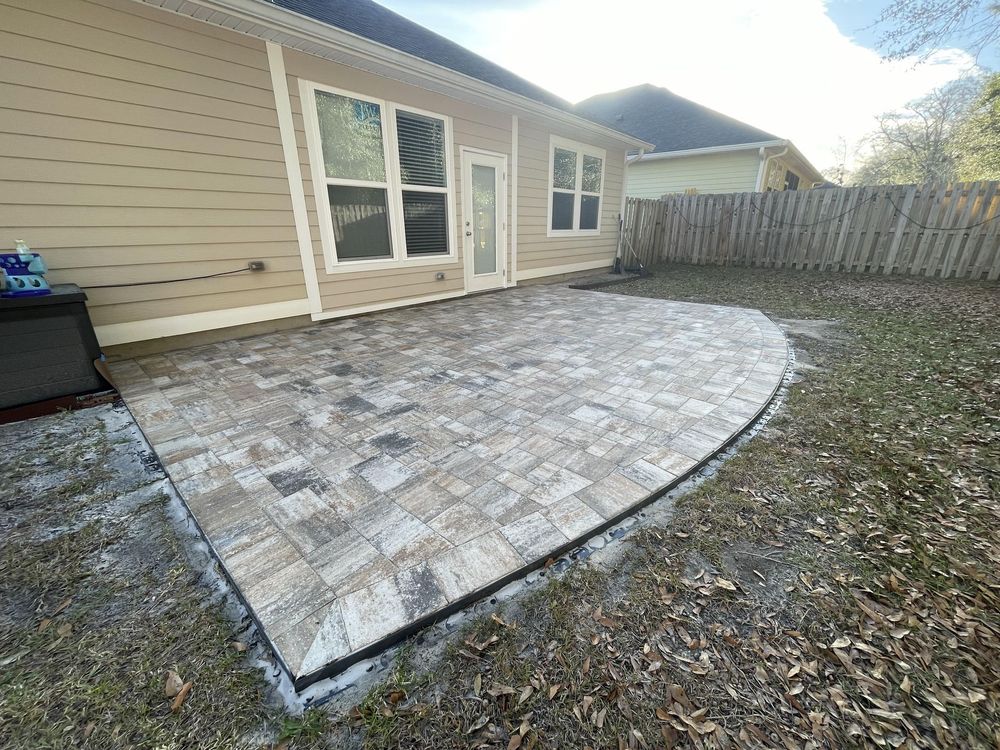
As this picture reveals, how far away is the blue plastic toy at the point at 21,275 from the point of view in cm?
260

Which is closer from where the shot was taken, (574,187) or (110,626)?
(110,626)

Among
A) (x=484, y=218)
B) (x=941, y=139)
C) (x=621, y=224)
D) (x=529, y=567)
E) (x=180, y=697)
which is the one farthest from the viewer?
(x=941, y=139)

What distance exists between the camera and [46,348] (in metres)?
2.71

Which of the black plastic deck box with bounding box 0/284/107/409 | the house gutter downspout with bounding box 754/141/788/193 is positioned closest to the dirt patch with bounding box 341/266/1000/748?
the black plastic deck box with bounding box 0/284/107/409

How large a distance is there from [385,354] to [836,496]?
3413 millimetres

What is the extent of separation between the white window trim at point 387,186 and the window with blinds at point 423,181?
0.13 ft

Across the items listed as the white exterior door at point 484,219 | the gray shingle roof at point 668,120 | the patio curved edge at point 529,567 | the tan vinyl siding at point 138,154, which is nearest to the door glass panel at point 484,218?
the white exterior door at point 484,219

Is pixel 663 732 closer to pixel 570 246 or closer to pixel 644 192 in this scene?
pixel 570 246

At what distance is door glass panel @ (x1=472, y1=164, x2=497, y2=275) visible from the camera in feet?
20.6

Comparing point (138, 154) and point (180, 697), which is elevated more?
point (138, 154)

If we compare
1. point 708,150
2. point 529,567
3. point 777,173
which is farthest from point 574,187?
point 777,173

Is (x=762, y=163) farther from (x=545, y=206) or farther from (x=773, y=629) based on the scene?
(x=773, y=629)

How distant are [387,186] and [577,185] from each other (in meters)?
4.54

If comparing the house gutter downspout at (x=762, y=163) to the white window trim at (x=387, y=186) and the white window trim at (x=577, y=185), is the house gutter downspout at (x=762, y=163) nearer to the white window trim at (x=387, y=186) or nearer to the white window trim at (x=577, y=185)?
the white window trim at (x=577, y=185)
